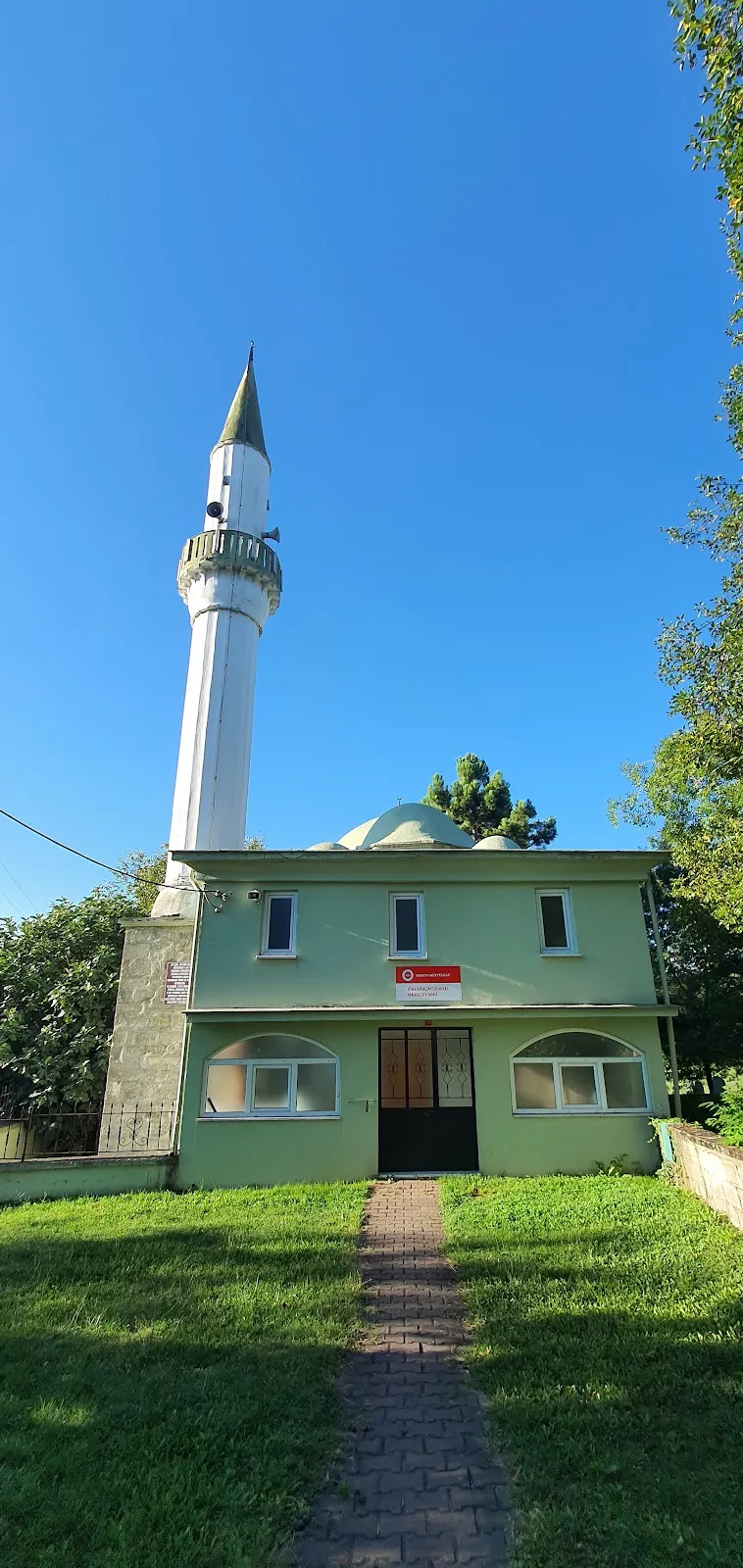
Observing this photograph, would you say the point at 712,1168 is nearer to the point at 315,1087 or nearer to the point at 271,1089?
the point at 315,1087

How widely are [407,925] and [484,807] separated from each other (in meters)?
20.6

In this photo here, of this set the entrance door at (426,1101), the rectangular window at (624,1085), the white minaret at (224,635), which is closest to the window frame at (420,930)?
the entrance door at (426,1101)

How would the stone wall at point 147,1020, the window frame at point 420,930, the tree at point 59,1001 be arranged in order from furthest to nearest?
the tree at point 59,1001, the stone wall at point 147,1020, the window frame at point 420,930

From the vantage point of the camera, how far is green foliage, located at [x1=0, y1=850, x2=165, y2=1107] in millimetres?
17109

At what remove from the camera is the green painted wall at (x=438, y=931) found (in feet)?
45.9

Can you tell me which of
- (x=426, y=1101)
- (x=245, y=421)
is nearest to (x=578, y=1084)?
(x=426, y=1101)

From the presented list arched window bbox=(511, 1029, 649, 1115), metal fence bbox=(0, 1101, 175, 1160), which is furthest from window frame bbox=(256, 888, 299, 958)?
arched window bbox=(511, 1029, 649, 1115)

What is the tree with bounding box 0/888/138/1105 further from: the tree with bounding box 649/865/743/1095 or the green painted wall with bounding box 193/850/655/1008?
the tree with bounding box 649/865/743/1095

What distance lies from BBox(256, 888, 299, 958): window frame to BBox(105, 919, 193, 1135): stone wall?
2.84 metres

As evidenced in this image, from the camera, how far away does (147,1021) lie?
16.4 meters

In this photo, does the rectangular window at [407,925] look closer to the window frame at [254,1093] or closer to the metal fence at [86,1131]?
the window frame at [254,1093]

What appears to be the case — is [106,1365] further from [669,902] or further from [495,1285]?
[669,902]

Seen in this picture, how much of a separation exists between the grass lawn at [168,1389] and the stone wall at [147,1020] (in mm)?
5976

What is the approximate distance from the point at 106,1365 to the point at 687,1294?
5172 mm
